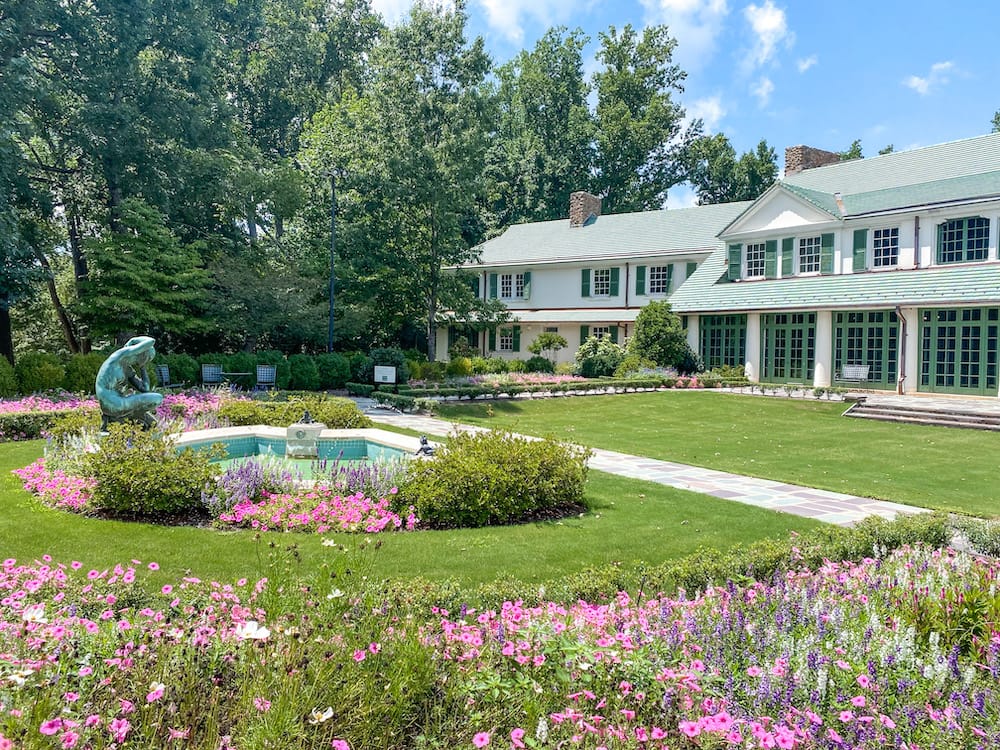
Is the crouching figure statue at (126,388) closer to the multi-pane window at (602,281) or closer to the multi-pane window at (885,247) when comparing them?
the multi-pane window at (885,247)

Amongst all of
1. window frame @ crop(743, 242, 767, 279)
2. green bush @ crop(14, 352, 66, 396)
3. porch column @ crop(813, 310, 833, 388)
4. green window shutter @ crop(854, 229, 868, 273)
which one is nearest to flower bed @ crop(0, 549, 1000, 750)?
green bush @ crop(14, 352, 66, 396)

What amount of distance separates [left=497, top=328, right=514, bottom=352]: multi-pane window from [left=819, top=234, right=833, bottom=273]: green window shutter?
1535cm

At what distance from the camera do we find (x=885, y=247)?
24219 mm

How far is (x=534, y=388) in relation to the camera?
2308 centimetres

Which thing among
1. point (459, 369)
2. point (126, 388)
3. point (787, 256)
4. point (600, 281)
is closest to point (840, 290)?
point (787, 256)

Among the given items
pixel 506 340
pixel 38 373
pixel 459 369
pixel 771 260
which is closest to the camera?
pixel 38 373

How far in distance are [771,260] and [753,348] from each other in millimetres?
3761

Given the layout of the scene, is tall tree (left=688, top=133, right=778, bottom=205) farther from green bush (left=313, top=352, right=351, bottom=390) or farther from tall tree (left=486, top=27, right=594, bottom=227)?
green bush (left=313, top=352, right=351, bottom=390)

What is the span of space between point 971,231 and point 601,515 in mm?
20520

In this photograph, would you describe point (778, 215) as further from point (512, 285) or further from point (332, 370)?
point (332, 370)

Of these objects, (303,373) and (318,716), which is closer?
(318,716)

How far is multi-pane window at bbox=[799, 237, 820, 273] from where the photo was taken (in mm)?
26328

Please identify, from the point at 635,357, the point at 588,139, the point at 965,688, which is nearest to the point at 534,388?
the point at 635,357

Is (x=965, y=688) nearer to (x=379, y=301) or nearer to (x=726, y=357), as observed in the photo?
(x=726, y=357)
